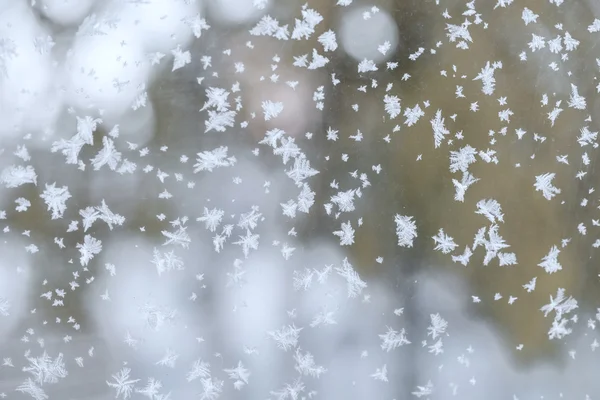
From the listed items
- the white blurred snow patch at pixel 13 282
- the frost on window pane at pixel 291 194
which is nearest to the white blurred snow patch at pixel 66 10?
the frost on window pane at pixel 291 194

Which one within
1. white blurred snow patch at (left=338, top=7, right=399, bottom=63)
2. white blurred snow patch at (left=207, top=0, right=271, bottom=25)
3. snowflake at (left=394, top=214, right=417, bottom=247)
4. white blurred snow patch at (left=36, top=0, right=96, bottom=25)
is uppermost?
white blurred snow patch at (left=36, top=0, right=96, bottom=25)

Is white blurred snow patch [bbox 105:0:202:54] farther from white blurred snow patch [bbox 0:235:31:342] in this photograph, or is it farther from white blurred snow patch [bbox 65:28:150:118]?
white blurred snow patch [bbox 0:235:31:342]

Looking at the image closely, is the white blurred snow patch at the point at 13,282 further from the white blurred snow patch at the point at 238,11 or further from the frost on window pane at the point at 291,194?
the white blurred snow patch at the point at 238,11

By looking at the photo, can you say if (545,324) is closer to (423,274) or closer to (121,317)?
(423,274)

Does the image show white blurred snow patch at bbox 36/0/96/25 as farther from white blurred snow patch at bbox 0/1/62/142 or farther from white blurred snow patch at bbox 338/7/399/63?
white blurred snow patch at bbox 338/7/399/63

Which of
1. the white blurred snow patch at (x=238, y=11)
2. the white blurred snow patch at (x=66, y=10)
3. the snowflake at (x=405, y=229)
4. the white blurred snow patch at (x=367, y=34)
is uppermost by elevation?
the white blurred snow patch at (x=66, y=10)

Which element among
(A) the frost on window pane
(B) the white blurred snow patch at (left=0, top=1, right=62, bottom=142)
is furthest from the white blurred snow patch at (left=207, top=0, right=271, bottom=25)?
(B) the white blurred snow patch at (left=0, top=1, right=62, bottom=142)

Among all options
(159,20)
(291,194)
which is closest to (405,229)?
(291,194)

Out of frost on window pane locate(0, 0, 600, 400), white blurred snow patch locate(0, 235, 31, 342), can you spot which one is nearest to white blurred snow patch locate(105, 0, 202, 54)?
frost on window pane locate(0, 0, 600, 400)

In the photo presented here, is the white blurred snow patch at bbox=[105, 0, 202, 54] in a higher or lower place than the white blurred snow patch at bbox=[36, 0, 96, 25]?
lower
